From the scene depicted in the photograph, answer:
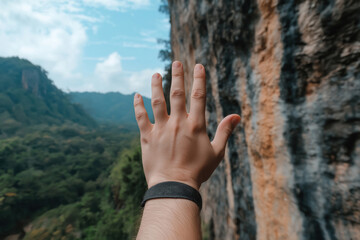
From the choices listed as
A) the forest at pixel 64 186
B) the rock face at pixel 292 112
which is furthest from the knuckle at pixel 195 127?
the rock face at pixel 292 112

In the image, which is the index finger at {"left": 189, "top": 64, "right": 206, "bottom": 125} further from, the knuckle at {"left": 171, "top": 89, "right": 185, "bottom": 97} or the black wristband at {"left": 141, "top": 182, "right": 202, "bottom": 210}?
the black wristband at {"left": 141, "top": 182, "right": 202, "bottom": 210}

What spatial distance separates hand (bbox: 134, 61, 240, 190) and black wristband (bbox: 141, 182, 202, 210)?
5cm

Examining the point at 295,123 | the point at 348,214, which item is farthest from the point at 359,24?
the point at 348,214

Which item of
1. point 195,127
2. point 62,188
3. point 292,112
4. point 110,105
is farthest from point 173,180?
point 110,105

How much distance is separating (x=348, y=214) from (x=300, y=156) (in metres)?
0.54

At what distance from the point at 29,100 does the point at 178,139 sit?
176 ft

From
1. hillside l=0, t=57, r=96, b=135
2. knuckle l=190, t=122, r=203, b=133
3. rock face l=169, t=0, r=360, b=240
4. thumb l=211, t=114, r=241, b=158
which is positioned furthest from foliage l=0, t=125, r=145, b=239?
hillside l=0, t=57, r=96, b=135

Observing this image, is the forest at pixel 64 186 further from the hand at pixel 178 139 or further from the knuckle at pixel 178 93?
the knuckle at pixel 178 93

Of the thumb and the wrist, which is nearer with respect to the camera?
the wrist

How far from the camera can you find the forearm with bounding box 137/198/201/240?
824 millimetres

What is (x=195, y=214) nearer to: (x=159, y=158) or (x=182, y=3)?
(x=159, y=158)

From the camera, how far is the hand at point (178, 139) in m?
1.04

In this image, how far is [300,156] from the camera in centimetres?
194

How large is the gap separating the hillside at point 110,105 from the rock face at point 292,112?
9643 centimetres
